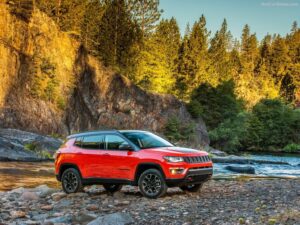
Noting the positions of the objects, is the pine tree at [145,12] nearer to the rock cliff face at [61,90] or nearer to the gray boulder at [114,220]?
the rock cliff face at [61,90]

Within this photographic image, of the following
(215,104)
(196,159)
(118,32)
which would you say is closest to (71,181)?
(196,159)

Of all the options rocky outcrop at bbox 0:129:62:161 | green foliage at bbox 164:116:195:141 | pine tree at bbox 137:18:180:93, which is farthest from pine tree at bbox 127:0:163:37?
rocky outcrop at bbox 0:129:62:161

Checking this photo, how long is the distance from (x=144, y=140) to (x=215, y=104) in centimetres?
6892

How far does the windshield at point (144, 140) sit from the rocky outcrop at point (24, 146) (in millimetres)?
24224

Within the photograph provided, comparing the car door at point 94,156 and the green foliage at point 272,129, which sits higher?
the green foliage at point 272,129

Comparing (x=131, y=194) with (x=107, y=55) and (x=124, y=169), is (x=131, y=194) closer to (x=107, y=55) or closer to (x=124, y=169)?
(x=124, y=169)

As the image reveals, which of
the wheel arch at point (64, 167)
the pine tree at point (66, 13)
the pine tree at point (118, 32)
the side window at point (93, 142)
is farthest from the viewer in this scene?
Answer: the pine tree at point (118, 32)

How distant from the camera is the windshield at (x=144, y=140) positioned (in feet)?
48.5

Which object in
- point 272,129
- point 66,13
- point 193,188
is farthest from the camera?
point 272,129

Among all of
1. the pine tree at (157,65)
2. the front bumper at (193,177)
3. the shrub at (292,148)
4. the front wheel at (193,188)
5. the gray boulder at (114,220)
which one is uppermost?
the pine tree at (157,65)

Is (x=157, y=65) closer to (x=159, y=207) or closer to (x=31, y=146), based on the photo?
(x=31, y=146)

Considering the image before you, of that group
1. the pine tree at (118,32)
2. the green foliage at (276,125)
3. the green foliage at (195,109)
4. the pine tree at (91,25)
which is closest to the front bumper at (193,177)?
the pine tree at (91,25)

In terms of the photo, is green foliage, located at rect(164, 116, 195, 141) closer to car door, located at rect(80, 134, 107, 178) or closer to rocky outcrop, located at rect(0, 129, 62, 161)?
rocky outcrop, located at rect(0, 129, 62, 161)

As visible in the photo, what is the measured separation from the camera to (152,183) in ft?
46.5
